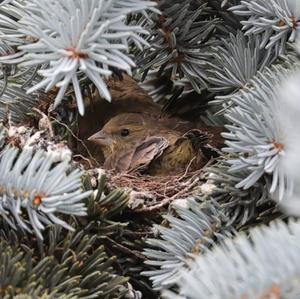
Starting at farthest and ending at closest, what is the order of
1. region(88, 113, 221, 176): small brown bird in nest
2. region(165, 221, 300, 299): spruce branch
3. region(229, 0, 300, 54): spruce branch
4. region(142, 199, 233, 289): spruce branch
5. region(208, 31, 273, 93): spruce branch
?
region(88, 113, 221, 176): small brown bird in nest → region(208, 31, 273, 93): spruce branch → region(229, 0, 300, 54): spruce branch → region(142, 199, 233, 289): spruce branch → region(165, 221, 300, 299): spruce branch

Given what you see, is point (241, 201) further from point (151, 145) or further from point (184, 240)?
point (151, 145)

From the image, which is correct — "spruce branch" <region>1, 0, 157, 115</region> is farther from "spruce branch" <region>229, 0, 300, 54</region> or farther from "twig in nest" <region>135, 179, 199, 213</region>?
"twig in nest" <region>135, 179, 199, 213</region>

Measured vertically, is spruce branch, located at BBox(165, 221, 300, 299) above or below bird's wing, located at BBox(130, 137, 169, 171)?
above

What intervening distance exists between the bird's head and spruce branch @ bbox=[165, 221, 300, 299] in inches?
54.2

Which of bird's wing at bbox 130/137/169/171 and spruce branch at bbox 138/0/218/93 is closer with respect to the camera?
spruce branch at bbox 138/0/218/93

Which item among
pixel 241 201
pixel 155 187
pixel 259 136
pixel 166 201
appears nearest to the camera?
pixel 259 136

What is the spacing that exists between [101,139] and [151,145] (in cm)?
15

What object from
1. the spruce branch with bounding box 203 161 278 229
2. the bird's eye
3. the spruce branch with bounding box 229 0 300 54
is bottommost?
the bird's eye

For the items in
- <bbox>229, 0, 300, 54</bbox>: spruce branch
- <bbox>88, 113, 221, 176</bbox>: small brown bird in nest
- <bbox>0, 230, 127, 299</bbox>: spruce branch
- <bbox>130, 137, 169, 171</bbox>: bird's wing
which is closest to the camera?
<bbox>0, 230, 127, 299</bbox>: spruce branch

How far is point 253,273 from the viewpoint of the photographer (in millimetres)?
741

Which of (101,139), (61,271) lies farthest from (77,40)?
(101,139)

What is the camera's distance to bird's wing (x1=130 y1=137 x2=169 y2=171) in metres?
2.09

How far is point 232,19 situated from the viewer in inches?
59.8

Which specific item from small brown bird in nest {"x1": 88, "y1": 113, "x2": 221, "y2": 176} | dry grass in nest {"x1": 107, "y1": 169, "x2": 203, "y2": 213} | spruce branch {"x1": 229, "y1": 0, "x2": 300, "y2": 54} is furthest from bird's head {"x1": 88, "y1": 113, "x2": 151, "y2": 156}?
spruce branch {"x1": 229, "y1": 0, "x2": 300, "y2": 54}
